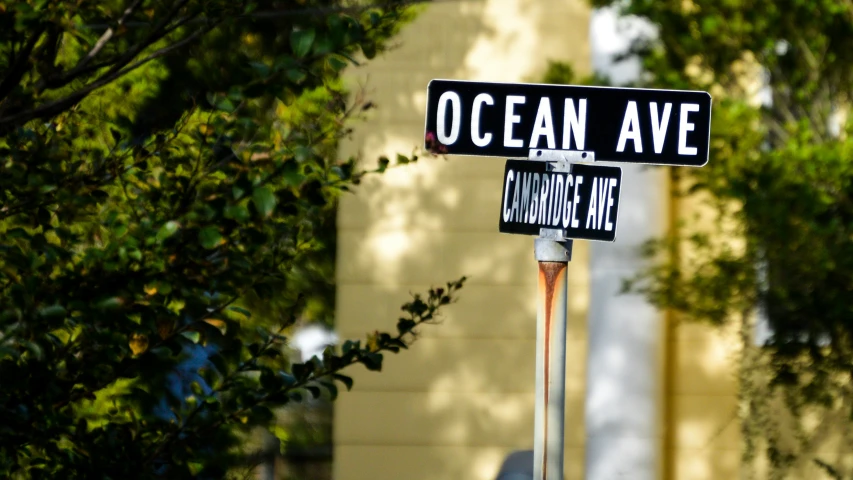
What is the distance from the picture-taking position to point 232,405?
3.42 metres

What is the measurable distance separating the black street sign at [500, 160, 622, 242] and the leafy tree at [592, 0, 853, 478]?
2232 millimetres

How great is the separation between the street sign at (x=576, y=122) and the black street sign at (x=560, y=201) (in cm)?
13

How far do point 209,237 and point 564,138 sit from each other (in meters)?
1.12

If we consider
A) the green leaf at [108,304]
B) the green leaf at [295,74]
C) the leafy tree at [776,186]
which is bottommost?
the green leaf at [108,304]

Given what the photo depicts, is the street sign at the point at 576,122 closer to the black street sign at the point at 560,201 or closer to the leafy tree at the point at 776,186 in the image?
the black street sign at the point at 560,201

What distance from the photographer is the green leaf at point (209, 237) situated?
10.4ft

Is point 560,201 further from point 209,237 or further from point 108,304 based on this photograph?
point 108,304

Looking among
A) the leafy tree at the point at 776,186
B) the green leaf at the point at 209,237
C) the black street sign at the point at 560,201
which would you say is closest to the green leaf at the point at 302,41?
the green leaf at the point at 209,237

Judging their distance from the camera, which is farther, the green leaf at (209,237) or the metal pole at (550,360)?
the metal pole at (550,360)

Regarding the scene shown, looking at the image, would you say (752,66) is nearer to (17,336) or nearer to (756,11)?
(756,11)

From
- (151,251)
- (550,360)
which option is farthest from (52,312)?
(550,360)

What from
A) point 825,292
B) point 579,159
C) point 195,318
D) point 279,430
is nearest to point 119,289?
point 195,318

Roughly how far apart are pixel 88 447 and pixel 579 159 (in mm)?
1557

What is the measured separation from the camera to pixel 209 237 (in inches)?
126
